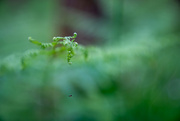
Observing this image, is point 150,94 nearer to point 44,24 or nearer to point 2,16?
point 44,24

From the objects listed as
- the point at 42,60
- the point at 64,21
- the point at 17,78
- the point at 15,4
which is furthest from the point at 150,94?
the point at 15,4

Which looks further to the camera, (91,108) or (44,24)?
(44,24)

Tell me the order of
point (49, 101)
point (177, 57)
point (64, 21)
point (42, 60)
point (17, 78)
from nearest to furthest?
1. point (42, 60)
2. point (17, 78)
3. point (49, 101)
4. point (177, 57)
5. point (64, 21)

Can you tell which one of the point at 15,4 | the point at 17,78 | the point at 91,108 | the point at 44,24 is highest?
the point at 15,4

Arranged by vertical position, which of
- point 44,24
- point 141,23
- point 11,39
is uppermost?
point 44,24

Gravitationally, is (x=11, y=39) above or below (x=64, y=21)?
below

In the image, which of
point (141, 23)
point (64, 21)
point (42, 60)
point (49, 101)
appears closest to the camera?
point (42, 60)

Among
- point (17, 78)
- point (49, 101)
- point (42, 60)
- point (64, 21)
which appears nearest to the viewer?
point (42, 60)

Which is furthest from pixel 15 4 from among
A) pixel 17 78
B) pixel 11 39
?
pixel 17 78

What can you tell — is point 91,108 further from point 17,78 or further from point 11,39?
point 11,39
